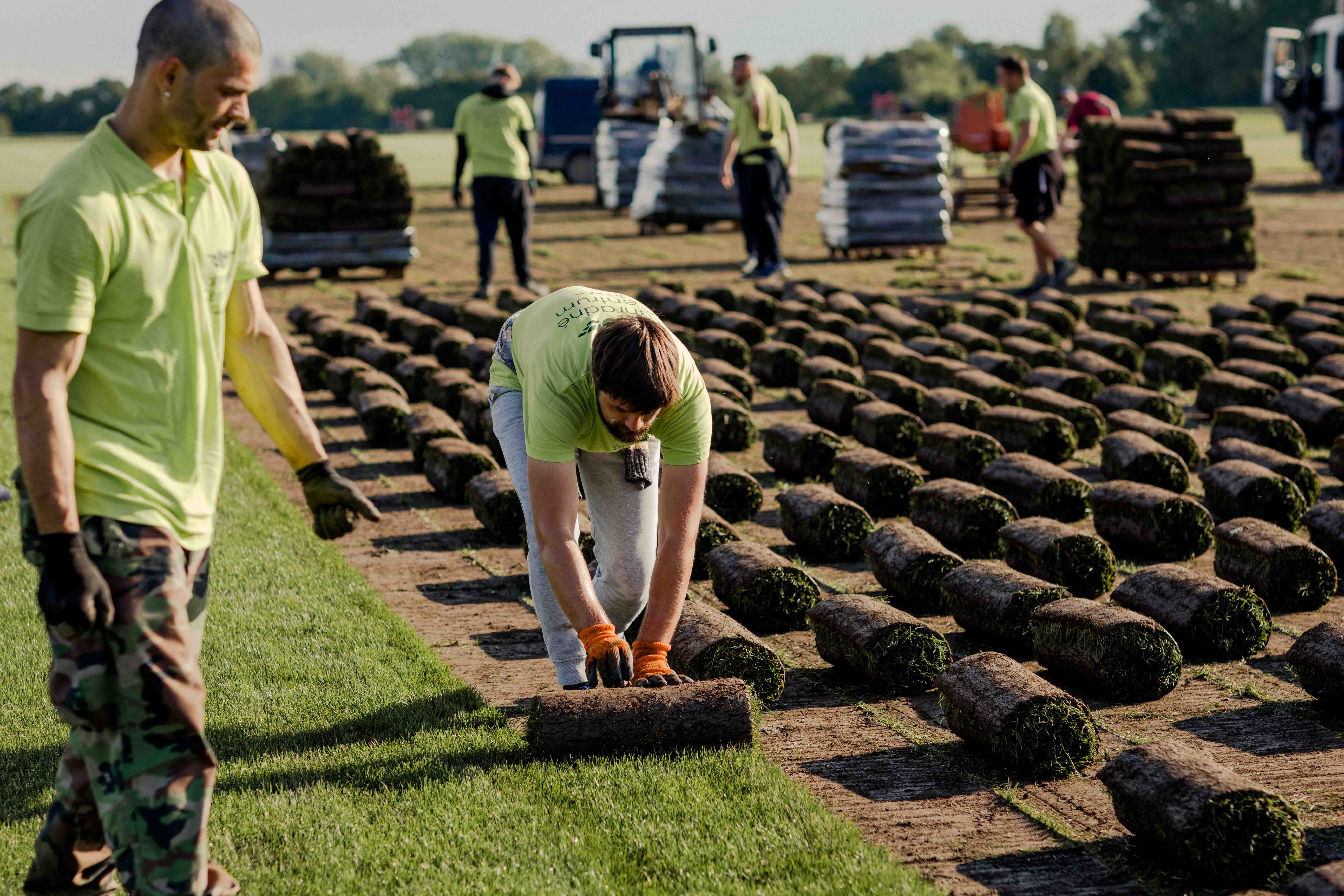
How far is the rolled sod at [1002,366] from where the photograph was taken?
1174cm

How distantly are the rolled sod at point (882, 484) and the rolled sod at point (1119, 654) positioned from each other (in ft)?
8.94

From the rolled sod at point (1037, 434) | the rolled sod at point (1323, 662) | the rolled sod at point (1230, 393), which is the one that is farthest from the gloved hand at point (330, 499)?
the rolled sod at point (1230, 393)

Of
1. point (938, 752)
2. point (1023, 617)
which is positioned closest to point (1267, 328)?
point (1023, 617)

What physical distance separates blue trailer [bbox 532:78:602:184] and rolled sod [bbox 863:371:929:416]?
26227 mm

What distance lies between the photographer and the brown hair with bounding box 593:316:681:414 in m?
3.96

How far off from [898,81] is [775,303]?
77.9 meters

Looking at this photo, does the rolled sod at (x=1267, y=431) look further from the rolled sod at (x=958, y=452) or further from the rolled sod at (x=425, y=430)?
the rolled sod at (x=425, y=430)

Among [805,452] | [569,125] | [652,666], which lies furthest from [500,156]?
[569,125]

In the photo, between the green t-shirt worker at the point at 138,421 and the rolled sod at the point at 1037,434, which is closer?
the green t-shirt worker at the point at 138,421

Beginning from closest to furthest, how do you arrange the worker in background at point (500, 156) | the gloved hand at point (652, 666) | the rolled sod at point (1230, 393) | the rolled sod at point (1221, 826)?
the rolled sod at point (1221, 826) < the gloved hand at point (652, 666) < the rolled sod at point (1230, 393) < the worker in background at point (500, 156)

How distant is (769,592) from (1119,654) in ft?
5.42

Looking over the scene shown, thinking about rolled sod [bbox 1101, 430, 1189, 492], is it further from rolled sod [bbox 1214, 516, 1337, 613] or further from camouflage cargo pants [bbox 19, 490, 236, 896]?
camouflage cargo pants [bbox 19, 490, 236, 896]

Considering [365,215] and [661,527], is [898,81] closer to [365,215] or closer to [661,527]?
[365,215]

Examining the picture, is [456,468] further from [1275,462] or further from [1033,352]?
[1033,352]
